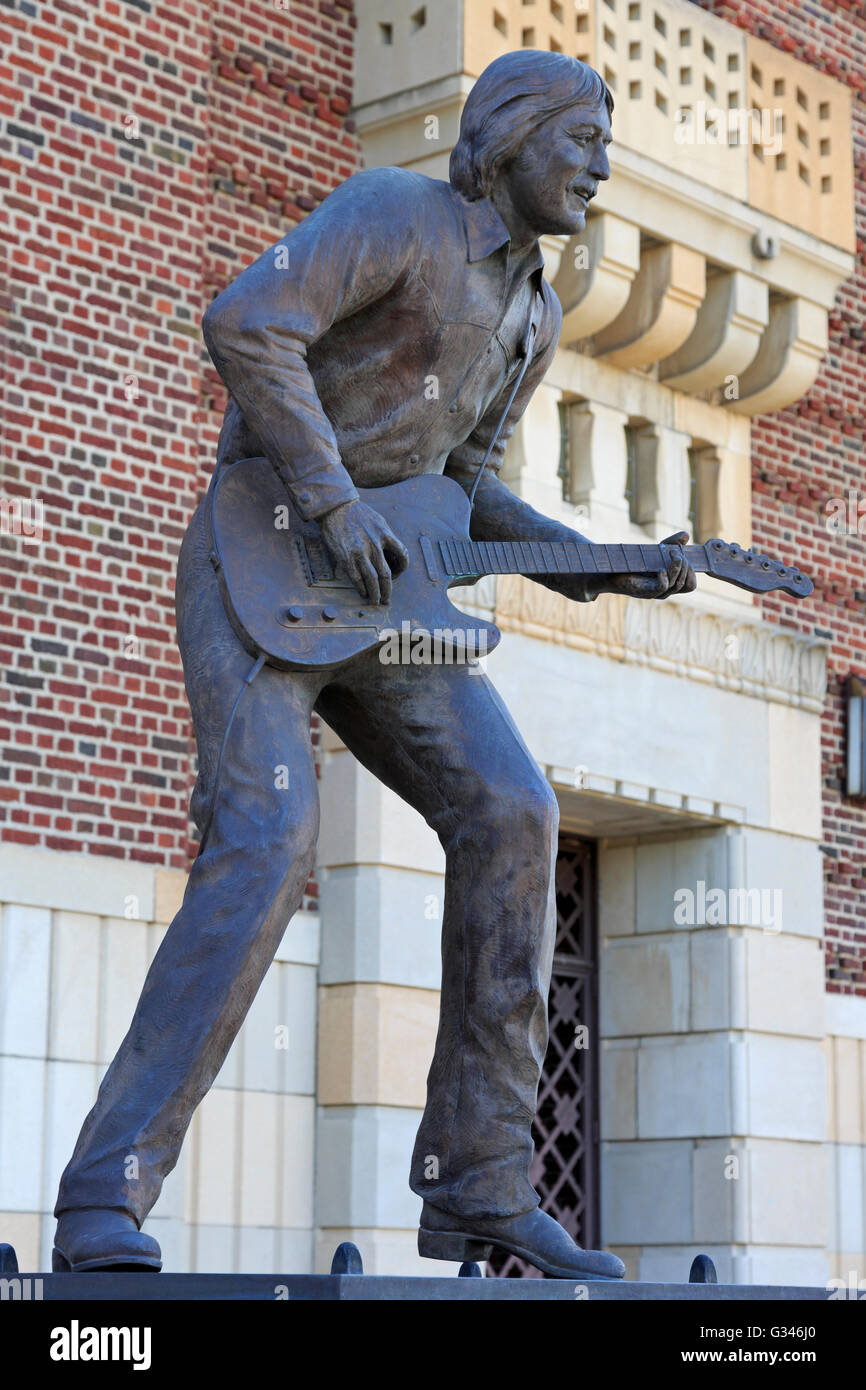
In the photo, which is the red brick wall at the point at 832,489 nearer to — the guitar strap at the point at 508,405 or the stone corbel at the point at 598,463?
the stone corbel at the point at 598,463

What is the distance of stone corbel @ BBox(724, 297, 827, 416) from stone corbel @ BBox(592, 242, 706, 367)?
2.26 ft

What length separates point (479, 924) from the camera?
4.35 metres

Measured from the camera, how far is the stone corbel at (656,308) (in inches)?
444

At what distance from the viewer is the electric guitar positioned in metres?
4.24

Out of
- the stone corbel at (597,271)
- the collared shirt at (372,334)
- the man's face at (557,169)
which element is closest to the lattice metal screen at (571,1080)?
the stone corbel at (597,271)

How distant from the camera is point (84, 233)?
935cm

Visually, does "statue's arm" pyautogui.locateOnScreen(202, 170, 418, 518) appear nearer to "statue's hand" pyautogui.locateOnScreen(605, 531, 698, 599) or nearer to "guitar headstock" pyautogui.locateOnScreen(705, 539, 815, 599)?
"statue's hand" pyautogui.locateOnScreen(605, 531, 698, 599)

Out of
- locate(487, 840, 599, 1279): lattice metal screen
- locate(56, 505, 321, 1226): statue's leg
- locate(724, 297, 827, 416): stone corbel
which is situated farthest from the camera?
locate(724, 297, 827, 416): stone corbel

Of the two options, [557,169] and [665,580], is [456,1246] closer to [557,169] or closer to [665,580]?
[665,580]

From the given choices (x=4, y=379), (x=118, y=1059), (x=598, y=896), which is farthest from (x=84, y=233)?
(x=118, y=1059)

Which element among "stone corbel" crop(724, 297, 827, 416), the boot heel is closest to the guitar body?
the boot heel

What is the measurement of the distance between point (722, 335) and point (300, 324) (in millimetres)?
7696

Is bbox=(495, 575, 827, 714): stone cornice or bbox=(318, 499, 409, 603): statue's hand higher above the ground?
bbox=(495, 575, 827, 714): stone cornice
